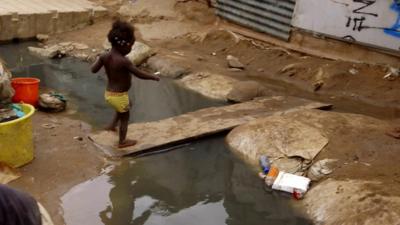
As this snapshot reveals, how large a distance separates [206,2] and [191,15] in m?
0.53

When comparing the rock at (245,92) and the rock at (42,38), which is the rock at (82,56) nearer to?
the rock at (42,38)

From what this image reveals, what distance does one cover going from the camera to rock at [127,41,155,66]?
29.6 feet

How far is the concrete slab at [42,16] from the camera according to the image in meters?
10.3

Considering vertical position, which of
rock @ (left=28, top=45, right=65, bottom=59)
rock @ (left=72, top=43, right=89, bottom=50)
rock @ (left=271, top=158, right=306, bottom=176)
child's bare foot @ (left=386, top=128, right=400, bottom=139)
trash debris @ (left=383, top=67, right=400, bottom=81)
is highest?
trash debris @ (left=383, top=67, right=400, bottom=81)

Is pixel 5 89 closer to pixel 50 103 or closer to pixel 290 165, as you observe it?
pixel 50 103

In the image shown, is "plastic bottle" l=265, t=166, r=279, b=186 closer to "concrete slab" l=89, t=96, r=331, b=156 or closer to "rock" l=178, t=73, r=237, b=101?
"concrete slab" l=89, t=96, r=331, b=156

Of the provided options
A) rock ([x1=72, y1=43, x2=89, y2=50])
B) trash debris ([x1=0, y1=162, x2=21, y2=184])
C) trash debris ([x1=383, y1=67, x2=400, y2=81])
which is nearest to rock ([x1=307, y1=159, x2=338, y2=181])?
trash debris ([x1=0, y1=162, x2=21, y2=184])

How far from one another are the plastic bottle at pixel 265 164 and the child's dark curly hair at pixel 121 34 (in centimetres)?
194

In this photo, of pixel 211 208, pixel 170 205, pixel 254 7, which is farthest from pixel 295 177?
pixel 254 7

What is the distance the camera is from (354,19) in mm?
8609

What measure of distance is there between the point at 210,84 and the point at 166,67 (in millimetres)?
1052

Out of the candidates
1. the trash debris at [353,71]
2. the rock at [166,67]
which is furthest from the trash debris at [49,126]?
the trash debris at [353,71]

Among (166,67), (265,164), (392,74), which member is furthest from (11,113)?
(392,74)

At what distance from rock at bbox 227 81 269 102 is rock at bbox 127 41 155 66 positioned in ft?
6.96
